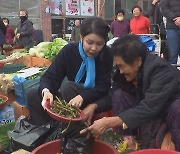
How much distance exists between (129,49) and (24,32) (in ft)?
20.6

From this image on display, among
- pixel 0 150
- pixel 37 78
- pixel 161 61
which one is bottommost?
pixel 0 150

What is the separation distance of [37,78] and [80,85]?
43.9 inches

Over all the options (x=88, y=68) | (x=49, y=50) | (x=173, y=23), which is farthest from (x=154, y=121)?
(x=49, y=50)

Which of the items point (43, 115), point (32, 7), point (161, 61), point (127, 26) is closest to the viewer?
point (161, 61)

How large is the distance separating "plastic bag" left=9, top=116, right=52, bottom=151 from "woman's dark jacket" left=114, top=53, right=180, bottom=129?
0.74m

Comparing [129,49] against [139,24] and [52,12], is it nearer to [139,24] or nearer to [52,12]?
[139,24]

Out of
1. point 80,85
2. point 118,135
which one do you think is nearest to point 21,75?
point 80,85

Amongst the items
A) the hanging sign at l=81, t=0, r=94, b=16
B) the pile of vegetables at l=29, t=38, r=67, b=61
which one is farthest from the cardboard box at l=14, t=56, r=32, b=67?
the hanging sign at l=81, t=0, r=94, b=16

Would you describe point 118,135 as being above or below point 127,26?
below

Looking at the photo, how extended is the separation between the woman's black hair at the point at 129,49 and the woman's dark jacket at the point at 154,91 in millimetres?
71

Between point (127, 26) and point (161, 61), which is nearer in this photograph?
point (161, 61)

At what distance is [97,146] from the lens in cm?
215

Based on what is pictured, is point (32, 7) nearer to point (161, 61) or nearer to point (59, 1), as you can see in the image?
point (59, 1)

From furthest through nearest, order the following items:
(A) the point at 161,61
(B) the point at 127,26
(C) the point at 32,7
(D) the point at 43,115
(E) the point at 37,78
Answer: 1. (C) the point at 32,7
2. (B) the point at 127,26
3. (E) the point at 37,78
4. (D) the point at 43,115
5. (A) the point at 161,61
